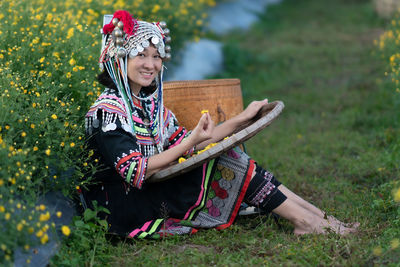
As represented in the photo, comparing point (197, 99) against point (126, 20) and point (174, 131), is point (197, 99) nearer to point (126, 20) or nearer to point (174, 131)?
point (174, 131)

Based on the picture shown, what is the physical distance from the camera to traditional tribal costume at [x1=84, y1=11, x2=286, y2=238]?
2.95 metres

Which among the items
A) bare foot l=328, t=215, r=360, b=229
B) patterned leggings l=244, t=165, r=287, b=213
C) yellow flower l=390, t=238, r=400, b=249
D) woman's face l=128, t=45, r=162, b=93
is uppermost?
woman's face l=128, t=45, r=162, b=93

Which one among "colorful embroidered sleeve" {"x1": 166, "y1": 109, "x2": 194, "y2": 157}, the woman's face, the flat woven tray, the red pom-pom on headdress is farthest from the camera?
"colorful embroidered sleeve" {"x1": 166, "y1": 109, "x2": 194, "y2": 157}

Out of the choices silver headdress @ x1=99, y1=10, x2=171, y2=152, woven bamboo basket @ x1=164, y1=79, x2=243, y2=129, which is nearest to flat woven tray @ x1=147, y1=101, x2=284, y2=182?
silver headdress @ x1=99, y1=10, x2=171, y2=152

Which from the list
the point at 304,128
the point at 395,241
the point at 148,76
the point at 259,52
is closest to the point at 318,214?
the point at 395,241

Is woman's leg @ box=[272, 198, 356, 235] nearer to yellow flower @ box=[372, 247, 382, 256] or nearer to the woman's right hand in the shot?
yellow flower @ box=[372, 247, 382, 256]

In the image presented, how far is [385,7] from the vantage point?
10.9 metres

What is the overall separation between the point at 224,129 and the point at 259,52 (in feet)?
19.4

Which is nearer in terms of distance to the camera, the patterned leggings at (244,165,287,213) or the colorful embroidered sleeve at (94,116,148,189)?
the colorful embroidered sleeve at (94,116,148,189)

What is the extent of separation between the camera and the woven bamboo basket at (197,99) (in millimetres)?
3543

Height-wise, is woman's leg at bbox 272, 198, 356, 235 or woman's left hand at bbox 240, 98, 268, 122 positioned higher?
woman's left hand at bbox 240, 98, 268, 122

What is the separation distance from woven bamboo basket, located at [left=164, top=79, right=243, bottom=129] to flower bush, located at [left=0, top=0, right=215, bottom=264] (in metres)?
0.54

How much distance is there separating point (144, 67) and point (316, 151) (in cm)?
227

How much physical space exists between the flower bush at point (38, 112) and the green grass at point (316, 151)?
16.0 inches
